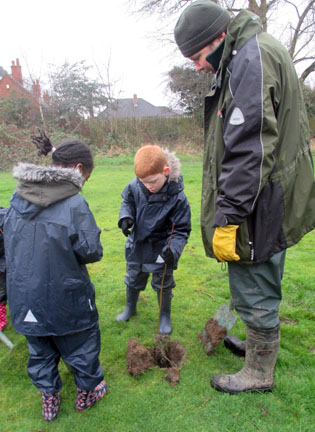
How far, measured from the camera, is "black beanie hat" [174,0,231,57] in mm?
2053

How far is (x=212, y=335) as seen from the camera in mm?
2861

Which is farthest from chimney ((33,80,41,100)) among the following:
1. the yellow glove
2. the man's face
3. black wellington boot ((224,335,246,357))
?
the yellow glove

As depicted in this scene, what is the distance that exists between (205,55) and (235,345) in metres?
2.26

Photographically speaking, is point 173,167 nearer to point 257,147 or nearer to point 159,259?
point 159,259

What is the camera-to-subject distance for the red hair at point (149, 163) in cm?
282

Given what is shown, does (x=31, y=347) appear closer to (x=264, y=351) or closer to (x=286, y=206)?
(x=264, y=351)

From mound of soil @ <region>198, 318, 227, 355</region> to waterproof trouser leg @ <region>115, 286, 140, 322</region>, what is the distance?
0.79 meters

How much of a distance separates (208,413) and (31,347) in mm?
1267

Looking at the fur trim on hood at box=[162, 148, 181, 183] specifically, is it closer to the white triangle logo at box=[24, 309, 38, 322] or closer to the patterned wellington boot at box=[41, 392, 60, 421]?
the white triangle logo at box=[24, 309, 38, 322]

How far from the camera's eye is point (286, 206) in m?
2.08

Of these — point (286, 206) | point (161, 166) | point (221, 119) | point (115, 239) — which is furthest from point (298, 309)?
point (115, 239)

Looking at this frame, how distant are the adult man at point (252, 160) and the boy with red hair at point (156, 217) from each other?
663 millimetres

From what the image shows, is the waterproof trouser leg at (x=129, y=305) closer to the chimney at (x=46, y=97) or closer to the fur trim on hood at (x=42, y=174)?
the fur trim on hood at (x=42, y=174)

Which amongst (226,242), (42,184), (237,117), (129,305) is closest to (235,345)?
(129,305)
